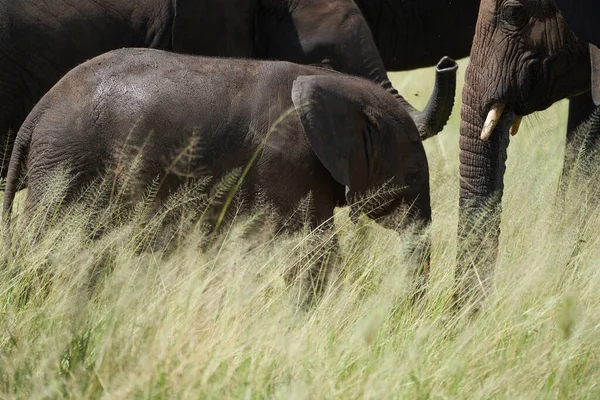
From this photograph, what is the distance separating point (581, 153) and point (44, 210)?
3.09 meters

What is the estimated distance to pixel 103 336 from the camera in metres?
5.14

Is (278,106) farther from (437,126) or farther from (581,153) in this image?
(581,153)

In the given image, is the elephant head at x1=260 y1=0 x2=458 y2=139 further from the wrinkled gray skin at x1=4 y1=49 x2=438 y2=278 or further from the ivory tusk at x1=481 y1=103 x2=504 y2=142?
the wrinkled gray skin at x1=4 y1=49 x2=438 y2=278

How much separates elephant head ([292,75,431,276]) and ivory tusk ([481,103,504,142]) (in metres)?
0.56

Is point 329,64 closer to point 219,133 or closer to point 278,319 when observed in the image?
point 219,133

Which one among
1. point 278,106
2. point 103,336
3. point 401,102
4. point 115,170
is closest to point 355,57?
point 401,102

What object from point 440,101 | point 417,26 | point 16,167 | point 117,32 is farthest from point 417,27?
point 16,167

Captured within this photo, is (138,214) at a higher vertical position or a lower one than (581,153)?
higher

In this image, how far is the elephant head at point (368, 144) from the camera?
641 cm

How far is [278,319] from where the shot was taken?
17.5ft

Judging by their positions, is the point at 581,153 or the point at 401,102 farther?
the point at 581,153

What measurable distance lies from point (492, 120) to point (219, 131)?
1533 mm

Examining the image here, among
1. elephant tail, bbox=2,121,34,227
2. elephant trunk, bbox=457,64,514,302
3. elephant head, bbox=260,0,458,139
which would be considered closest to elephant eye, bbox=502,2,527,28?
elephant trunk, bbox=457,64,514,302

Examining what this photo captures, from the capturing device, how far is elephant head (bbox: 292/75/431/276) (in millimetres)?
6414
